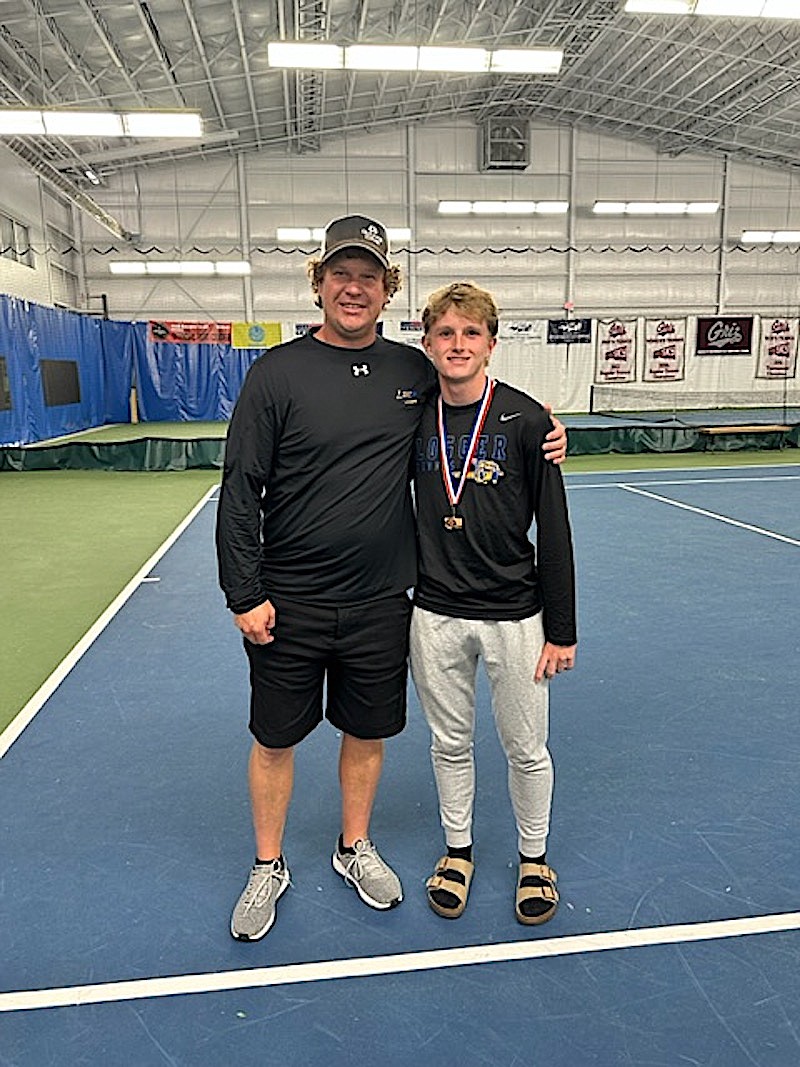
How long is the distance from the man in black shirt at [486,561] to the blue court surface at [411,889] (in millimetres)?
296

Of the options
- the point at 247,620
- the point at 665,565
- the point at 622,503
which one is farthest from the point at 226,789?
the point at 622,503

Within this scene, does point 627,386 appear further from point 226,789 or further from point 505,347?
point 226,789

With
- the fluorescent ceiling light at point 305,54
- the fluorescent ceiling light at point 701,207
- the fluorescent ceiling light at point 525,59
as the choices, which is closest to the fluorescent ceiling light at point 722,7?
the fluorescent ceiling light at point 525,59

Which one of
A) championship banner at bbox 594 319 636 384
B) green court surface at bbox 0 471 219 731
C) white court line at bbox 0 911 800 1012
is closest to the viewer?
white court line at bbox 0 911 800 1012

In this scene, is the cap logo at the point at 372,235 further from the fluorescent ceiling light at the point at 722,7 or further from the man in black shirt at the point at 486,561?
the fluorescent ceiling light at the point at 722,7

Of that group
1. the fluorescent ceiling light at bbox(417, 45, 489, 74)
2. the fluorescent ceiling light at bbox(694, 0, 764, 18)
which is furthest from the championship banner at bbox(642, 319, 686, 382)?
the fluorescent ceiling light at bbox(694, 0, 764, 18)

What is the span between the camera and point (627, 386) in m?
26.0

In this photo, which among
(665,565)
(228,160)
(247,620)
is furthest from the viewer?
(228,160)

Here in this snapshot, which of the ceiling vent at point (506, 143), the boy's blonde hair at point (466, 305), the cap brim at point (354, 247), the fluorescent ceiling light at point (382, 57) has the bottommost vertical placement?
the boy's blonde hair at point (466, 305)

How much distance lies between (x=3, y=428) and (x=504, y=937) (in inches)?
604

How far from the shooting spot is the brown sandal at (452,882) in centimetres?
261

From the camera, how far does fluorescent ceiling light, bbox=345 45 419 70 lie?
40.4 feet

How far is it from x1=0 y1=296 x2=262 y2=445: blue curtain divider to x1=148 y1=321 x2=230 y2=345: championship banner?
0.59ft

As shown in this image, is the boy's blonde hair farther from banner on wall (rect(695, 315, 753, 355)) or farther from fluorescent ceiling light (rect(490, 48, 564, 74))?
banner on wall (rect(695, 315, 753, 355))
